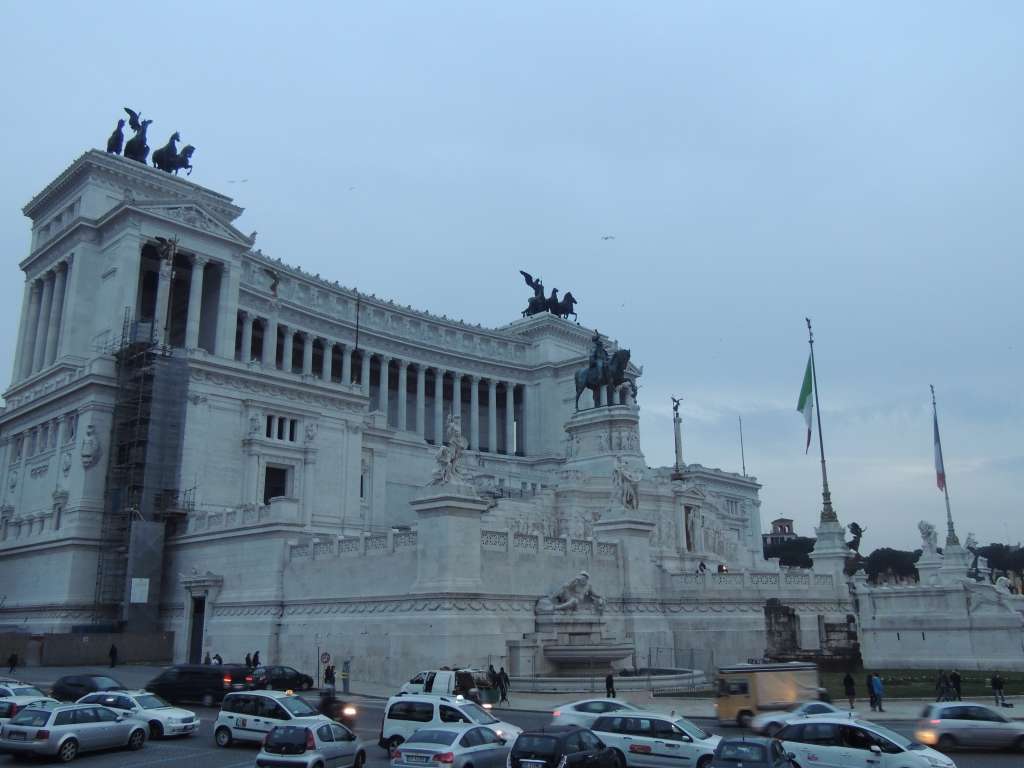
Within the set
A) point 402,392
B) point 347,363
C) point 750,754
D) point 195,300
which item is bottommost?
point 750,754

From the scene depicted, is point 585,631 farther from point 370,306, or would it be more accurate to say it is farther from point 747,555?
point 370,306

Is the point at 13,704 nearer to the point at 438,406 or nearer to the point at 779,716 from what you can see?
the point at 779,716

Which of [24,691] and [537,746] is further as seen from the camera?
[24,691]

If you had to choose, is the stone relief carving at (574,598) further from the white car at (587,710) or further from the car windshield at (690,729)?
the car windshield at (690,729)

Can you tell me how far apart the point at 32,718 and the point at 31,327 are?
207 ft

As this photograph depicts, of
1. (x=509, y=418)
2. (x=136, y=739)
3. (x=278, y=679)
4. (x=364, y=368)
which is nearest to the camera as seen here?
(x=136, y=739)

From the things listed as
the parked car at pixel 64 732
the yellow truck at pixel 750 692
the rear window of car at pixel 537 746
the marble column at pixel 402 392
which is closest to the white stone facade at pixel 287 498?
the marble column at pixel 402 392

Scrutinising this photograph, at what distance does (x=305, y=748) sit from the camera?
1688cm

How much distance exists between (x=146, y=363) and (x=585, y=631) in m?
32.0

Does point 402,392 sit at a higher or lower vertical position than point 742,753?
higher

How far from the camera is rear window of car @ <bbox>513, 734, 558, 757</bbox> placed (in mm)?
15875

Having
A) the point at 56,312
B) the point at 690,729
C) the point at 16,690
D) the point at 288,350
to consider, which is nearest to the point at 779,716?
the point at 690,729

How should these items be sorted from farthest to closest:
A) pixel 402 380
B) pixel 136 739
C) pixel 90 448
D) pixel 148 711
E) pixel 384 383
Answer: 1. pixel 402 380
2. pixel 384 383
3. pixel 90 448
4. pixel 148 711
5. pixel 136 739

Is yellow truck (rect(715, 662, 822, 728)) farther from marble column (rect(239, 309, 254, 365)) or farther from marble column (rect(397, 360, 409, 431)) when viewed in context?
marble column (rect(397, 360, 409, 431))
